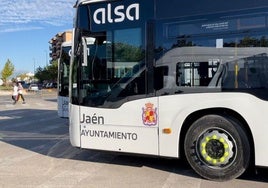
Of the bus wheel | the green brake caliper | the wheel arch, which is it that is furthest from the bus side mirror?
the green brake caliper

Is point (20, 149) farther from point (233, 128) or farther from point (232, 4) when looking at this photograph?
point (232, 4)

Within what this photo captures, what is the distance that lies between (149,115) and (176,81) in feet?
2.35

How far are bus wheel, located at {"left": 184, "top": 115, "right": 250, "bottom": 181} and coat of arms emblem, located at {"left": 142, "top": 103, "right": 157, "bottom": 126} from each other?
0.60 m

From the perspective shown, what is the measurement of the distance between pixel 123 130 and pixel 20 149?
134 inches

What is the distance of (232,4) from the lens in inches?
220

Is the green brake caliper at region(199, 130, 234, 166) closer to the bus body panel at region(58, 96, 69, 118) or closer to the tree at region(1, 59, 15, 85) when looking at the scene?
the bus body panel at region(58, 96, 69, 118)

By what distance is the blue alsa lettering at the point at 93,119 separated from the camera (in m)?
6.59

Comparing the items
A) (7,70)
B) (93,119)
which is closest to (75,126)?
(93,119)

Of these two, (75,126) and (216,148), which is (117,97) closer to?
(75,126)

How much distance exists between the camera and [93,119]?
262 inches

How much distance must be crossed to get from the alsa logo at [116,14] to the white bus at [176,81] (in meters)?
0.02

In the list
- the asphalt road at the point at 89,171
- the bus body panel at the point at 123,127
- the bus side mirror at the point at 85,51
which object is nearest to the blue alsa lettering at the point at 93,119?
the bus body panel at the point at 123,127

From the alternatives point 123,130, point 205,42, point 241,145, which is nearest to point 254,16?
point 205,42

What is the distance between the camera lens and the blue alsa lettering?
21.6 feet
